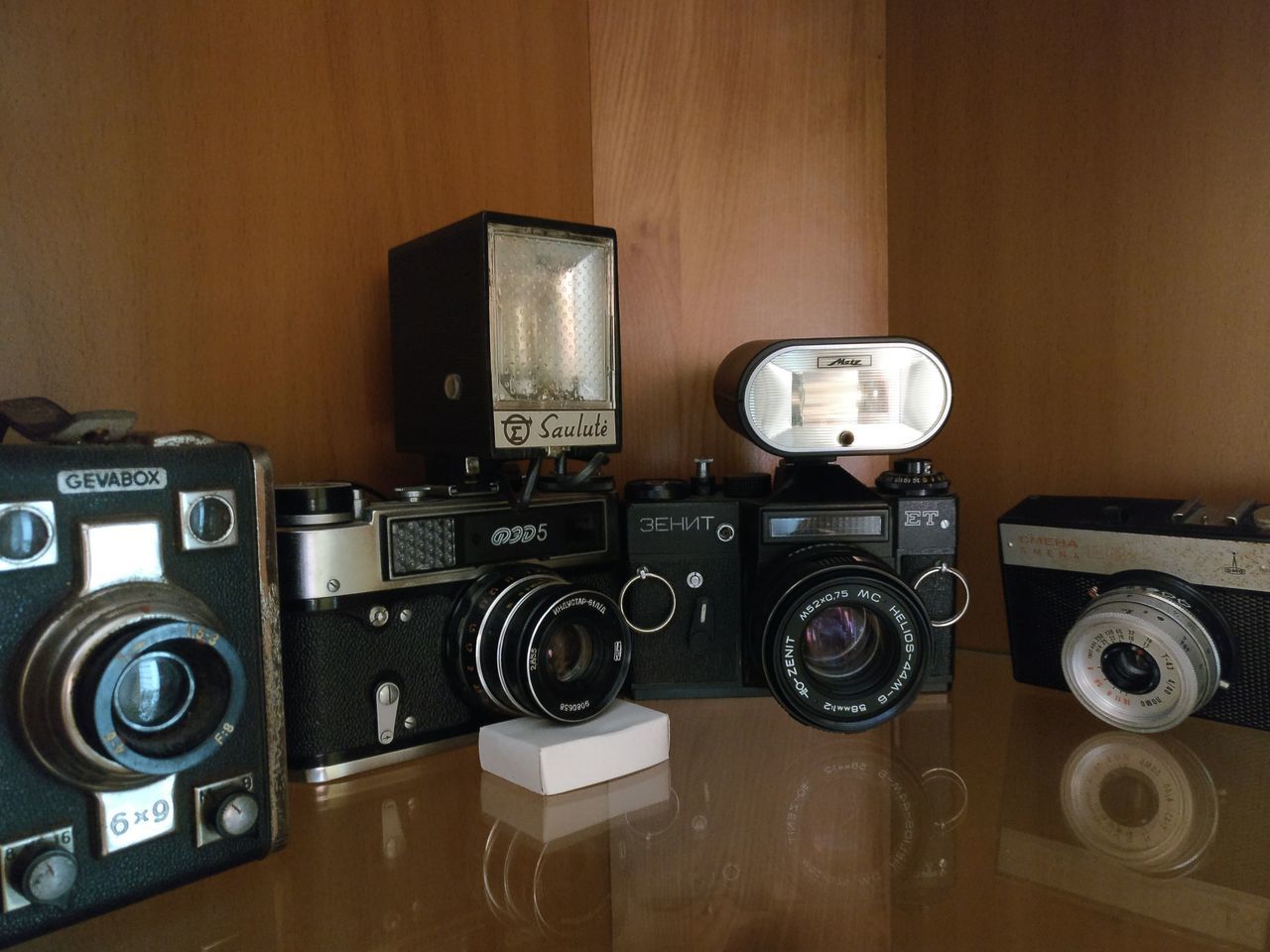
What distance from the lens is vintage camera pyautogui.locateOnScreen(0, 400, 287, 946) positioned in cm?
54

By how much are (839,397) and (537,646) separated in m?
0.41

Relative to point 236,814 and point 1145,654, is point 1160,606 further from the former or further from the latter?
point 236,814

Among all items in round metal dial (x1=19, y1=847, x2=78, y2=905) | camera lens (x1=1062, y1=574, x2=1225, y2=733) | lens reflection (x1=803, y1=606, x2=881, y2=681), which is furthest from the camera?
lens reflection (x1=803, y1=606, x2=881, y2=681)

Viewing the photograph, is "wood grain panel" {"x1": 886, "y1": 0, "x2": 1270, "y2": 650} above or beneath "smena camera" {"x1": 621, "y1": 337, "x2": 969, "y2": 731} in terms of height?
above

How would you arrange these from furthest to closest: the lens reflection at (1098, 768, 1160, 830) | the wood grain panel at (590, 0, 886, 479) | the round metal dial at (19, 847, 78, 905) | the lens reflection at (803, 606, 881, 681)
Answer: the wood grain panel at (590, 0, 886, 479)
the lens reflection at (803, 606, 881, 681)
the lens reflection at (1098, 768, 1160, 830)
the round metal dial at (19, 847, 78, 905)

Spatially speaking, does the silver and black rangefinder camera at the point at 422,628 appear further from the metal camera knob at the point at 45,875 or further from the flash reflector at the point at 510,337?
the metal camera knob at the point at 45,875

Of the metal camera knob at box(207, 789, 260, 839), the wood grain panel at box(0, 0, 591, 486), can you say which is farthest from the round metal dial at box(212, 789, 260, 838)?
the wood grain panel at box(0, 0, 591, 486)

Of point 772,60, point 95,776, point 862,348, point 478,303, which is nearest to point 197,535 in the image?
point 95,776

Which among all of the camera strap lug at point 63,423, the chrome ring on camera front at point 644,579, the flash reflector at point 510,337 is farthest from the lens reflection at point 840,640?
the camera strap lug at point 63,423

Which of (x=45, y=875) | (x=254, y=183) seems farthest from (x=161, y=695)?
(x=254, y=183)

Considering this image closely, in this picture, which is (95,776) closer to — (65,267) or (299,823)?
(299,823)

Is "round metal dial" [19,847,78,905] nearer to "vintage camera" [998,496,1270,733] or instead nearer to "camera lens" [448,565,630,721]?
"camera lens" [448,565,630,721]

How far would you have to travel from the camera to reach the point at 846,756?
83cm

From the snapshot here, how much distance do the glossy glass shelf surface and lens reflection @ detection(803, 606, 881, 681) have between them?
72mm
